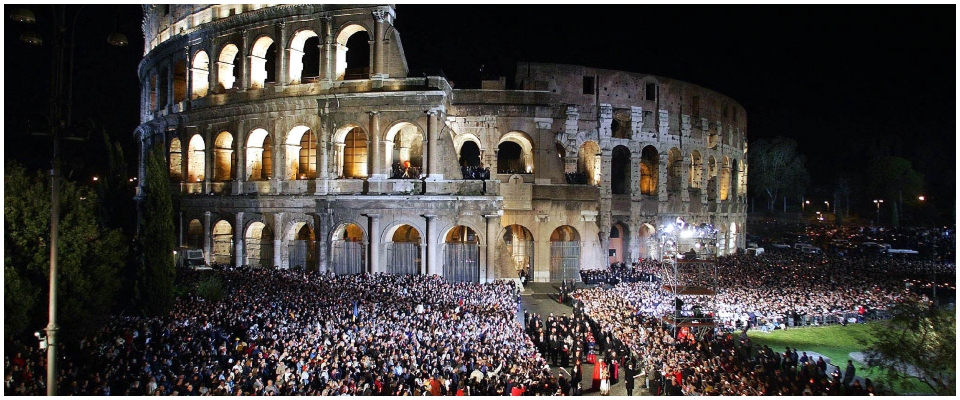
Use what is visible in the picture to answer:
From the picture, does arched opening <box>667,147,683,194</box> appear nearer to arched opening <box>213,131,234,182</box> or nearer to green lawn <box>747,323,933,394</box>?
green lawn <box>747,323,933,394</box>

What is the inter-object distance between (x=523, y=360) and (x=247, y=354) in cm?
597

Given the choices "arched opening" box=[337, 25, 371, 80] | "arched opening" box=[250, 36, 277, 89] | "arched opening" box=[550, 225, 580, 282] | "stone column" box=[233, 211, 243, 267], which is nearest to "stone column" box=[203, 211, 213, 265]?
"stone column" box=[233, 211, 243, 267]

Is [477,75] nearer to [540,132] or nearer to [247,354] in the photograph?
[540,132]

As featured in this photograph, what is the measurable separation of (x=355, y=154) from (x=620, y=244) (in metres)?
15.8

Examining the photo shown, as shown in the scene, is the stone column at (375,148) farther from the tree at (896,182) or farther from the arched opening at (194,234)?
the tree at (896,182)

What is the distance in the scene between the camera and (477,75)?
30359 millimetres

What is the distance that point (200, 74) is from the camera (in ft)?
95.7

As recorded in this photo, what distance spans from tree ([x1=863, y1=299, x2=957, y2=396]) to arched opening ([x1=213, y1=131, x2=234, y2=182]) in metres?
27.1

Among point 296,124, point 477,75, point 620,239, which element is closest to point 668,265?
point 620,239

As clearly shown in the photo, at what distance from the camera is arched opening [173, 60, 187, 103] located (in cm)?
3045

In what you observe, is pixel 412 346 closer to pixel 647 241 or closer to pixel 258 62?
pixel 258 62

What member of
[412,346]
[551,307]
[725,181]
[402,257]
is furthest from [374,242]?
[725,181]

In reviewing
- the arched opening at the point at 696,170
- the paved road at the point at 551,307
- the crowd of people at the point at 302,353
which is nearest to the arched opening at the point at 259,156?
the crowd of people at the point at 302,353

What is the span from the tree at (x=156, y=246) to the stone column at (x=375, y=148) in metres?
8.74
